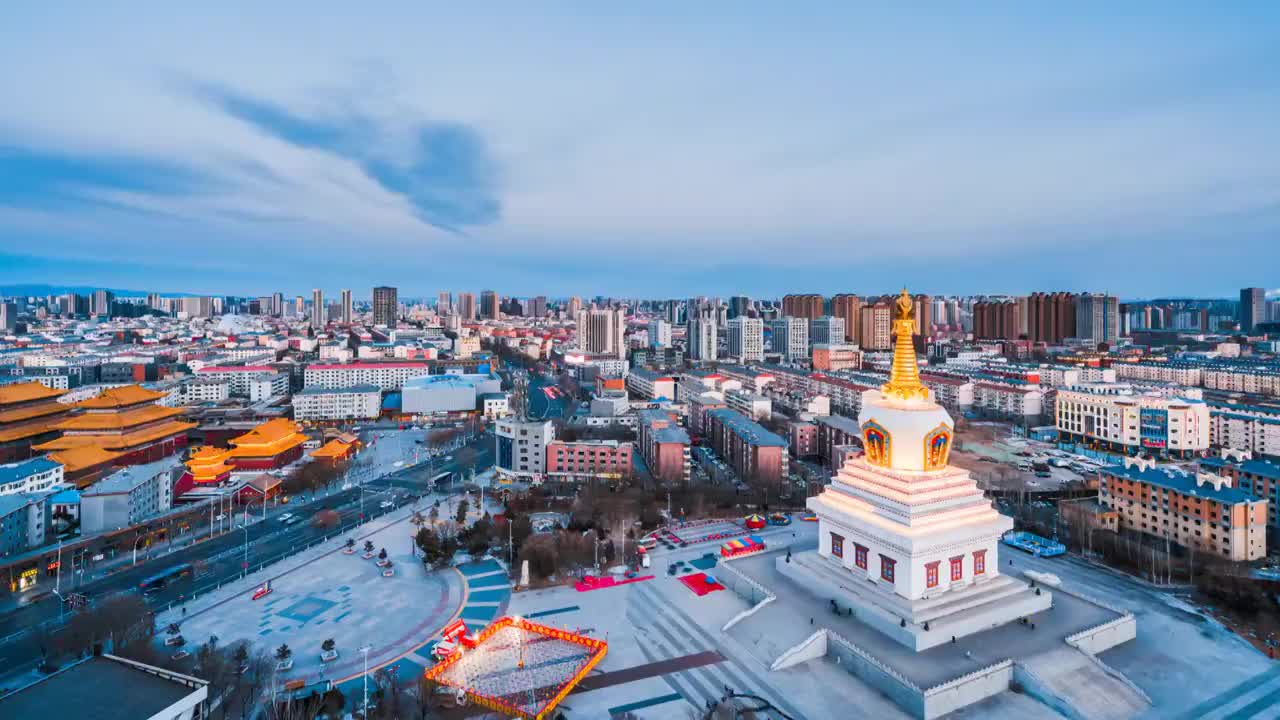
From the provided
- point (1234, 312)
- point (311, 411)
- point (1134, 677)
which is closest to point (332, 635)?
point (1134, 677)

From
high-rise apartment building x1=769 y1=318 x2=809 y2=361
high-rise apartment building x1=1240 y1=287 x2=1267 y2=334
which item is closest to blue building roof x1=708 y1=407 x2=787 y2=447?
high-rise apartment building x1=769 y1=318 x2=809 y2=361

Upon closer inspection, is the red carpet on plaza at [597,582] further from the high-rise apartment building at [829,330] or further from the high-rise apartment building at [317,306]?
the high-rise apartment building at [317,306]

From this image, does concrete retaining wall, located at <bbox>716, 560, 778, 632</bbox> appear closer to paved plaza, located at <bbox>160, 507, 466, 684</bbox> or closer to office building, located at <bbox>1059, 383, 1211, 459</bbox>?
paved plaza, located at <bbox>160, 507, 466, 684</bbox>

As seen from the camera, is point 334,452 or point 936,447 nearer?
point 936,447

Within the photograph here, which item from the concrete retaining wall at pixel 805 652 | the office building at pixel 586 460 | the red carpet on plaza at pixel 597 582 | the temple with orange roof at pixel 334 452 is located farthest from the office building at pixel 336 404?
the concrete retaining wall at pixel 805 652

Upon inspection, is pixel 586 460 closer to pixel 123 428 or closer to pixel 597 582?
pixel 597 582

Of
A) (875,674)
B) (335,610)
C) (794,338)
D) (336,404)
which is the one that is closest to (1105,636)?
(875,674)
